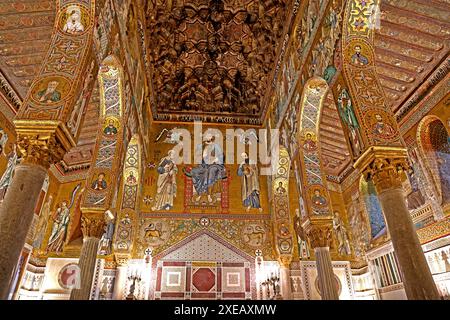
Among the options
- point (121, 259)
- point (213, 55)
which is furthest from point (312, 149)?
point (121, 259)

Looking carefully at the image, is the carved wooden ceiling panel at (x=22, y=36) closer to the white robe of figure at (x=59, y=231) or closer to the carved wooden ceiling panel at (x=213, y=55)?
the carved wooden ceiling panel at (x=213, y=55)

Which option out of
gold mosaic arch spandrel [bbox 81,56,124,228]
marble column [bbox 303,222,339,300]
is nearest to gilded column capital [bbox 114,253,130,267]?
gold mosaic arch spandrel [bbox 81,56,124,228]

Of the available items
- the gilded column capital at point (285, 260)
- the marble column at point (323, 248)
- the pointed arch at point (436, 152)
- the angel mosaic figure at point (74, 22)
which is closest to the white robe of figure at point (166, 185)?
the gilded column capital at point (285, 260)

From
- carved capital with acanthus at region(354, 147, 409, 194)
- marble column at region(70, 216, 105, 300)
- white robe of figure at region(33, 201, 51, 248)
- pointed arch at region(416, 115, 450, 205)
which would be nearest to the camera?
carved capital with acanthus at region(354, 147, 409, 194)

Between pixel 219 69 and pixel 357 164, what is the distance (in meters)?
8.22

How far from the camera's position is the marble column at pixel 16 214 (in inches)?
138

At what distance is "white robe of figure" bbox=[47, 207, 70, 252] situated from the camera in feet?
38.6

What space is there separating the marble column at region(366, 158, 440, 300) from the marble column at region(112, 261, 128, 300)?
28.1 feet

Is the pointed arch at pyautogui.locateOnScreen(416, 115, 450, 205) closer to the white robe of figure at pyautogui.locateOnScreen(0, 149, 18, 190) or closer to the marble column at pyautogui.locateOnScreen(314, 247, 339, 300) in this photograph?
the marble column at pyautogui.locateOnScreen(314, 247, 339, 300)

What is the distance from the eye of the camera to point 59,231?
12.0 metres

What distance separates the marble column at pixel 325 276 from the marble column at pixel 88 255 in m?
4.96

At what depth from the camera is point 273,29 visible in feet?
33.5
